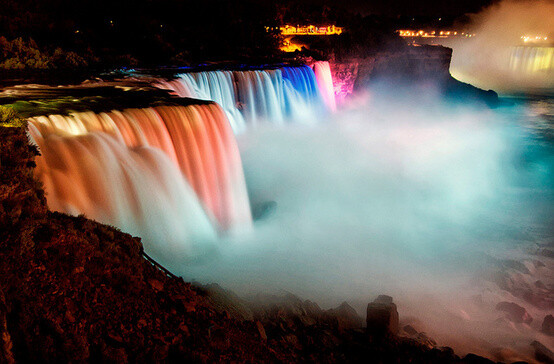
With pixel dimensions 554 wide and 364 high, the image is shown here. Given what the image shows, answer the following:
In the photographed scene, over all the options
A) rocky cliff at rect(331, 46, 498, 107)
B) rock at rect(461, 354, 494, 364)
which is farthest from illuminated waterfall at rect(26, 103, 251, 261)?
rocky cliff at rect(331, 46, 498, 107)

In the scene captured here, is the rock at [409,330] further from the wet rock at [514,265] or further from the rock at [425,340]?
the wet rock at [514,265]

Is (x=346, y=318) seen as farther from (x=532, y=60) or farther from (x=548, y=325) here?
(x=532, y=60)

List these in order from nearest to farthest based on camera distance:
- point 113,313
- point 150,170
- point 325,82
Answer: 1. point 113,313
2. point 150,170
3. point 325,82

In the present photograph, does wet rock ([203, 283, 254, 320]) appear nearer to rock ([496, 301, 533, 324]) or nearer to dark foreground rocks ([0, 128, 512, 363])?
dark foreground rocks ([0, 128, 512, 363])

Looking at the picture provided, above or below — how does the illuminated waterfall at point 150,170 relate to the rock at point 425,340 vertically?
above

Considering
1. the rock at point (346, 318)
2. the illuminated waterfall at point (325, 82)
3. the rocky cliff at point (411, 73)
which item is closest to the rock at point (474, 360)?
the rock at point (346, 318)

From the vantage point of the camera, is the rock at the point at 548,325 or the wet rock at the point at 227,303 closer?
the wet rock at the point at 227,303

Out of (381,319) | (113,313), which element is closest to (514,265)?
(381,319)
